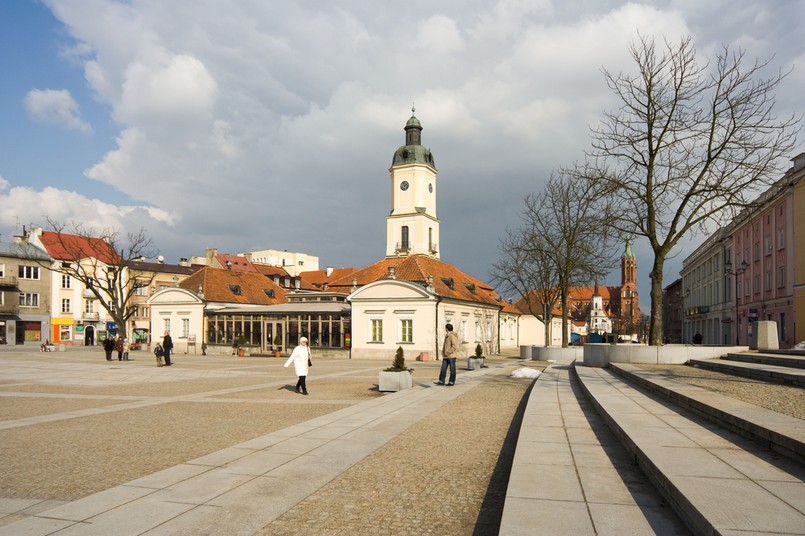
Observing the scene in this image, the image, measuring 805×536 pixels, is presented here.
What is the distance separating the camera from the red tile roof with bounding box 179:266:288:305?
1857 inches

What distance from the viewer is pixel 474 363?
2664cm

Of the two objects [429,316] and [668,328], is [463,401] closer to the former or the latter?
[429,316]

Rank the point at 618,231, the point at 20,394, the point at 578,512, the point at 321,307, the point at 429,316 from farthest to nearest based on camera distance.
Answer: the point at 321,307 < the point at 429,316 < the point at 618,231 < the point at 20,394 < the point at 578,512

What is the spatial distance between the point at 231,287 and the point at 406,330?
1986 cm

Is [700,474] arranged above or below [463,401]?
above

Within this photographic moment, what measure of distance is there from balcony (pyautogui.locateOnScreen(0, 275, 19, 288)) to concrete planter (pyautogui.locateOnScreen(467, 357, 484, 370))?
178 ft

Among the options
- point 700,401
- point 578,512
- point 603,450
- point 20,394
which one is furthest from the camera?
point 20,394

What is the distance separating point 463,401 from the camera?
48.2 feet

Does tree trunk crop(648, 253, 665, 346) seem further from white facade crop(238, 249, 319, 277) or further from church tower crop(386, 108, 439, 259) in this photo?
white facade crop(238, 249, 319, 277)

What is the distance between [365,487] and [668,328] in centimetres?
12792

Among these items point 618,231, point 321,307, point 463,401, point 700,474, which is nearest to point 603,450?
point 700,474

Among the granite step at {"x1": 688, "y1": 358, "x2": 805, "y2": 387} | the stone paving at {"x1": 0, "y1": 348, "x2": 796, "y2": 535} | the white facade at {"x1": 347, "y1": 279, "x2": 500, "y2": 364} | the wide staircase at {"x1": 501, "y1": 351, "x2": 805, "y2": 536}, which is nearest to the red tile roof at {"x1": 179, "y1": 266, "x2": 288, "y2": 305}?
the white facade at {"x1": 347, "y1": 279, "x2": 500, "y2": 364}

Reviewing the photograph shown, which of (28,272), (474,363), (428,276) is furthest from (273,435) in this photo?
(28,272)

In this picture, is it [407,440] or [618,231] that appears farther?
[618,231]
